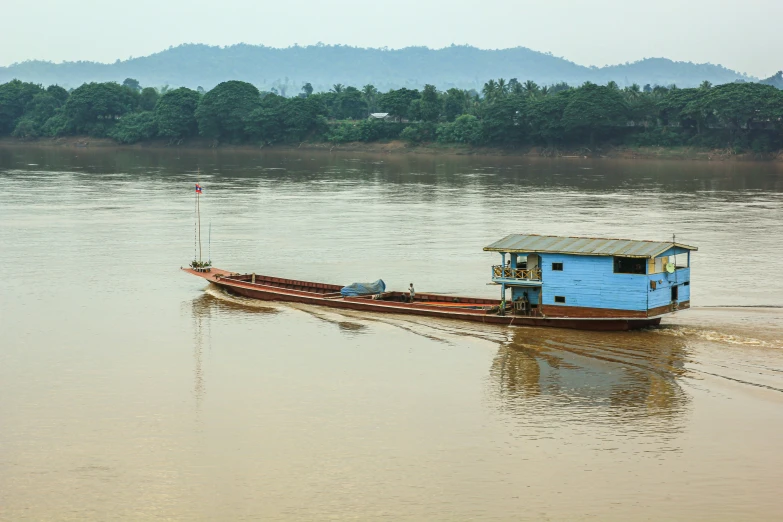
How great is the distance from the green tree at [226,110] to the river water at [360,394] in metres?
87.9

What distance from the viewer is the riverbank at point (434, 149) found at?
118000 millimetres

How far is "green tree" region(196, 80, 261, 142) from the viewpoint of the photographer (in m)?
142

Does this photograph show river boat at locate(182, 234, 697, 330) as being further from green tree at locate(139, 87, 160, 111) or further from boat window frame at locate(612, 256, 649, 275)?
green tree at locate(139, 87, 160, 111)

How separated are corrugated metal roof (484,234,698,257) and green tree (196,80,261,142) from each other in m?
111

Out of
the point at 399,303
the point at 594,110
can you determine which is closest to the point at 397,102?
the point at 594,110

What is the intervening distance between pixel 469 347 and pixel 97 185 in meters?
60.6

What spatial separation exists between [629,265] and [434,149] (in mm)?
102422

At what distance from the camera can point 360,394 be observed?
2728cm

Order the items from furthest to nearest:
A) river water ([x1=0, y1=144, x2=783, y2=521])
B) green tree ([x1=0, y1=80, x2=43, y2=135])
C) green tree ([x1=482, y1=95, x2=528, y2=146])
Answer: green tree ([x1=0, y1=80, x2=43, y2=135]), green tree ([x1=482, y1=95, x2=528, y2=146]), river water ([x1=0, y1=144, x2=783, y2=521])

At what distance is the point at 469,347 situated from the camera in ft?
104

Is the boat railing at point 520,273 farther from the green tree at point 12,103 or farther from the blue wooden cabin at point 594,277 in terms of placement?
the green tree at point 12,103

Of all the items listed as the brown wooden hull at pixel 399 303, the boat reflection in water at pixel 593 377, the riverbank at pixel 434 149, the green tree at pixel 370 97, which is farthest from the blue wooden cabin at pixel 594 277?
the green tree at pixel 370 97

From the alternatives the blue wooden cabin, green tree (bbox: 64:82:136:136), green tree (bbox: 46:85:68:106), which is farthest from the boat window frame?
green tree (bbox: 46:85:68:106)

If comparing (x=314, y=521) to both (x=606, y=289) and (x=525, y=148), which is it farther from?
(x=525, y=148)
